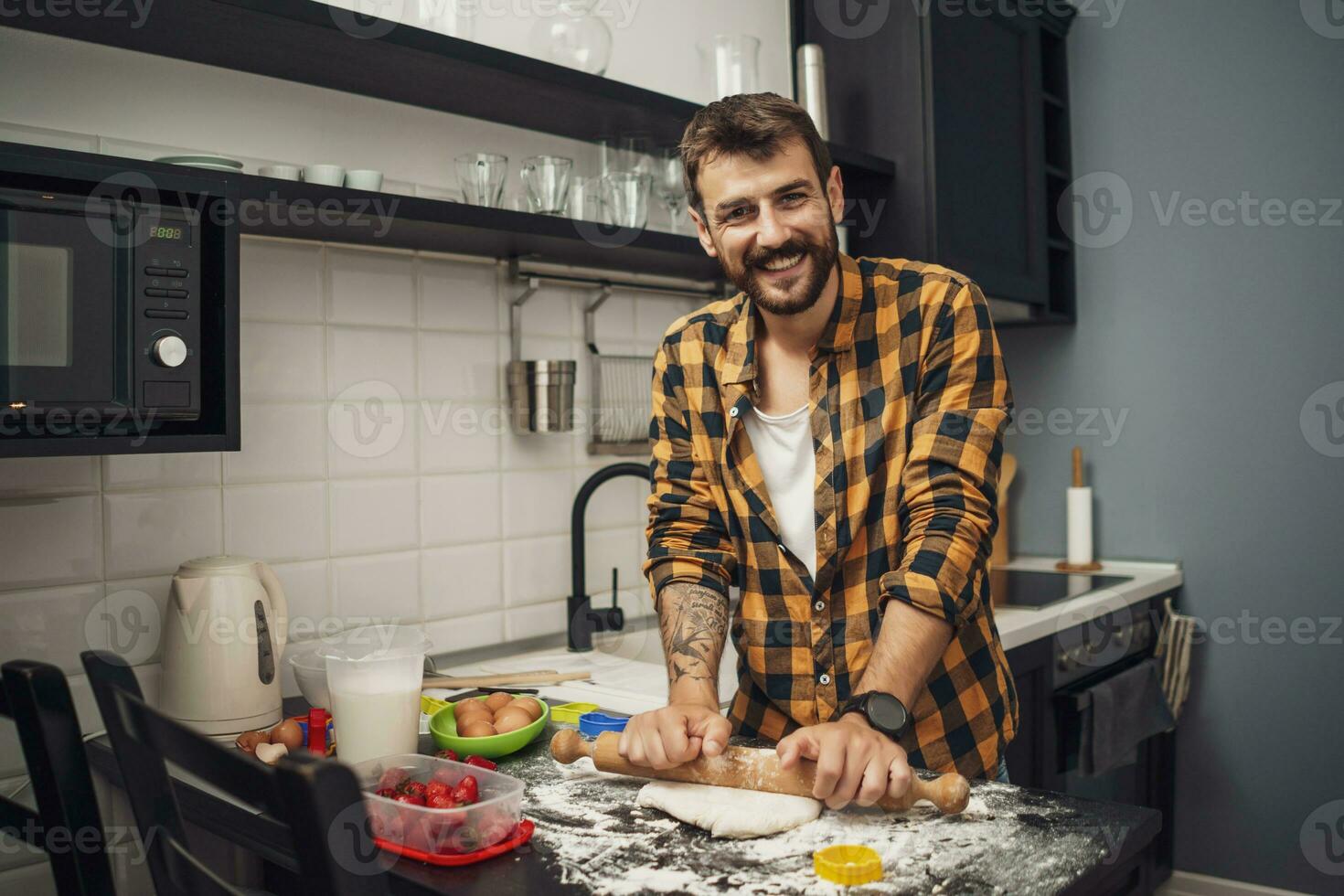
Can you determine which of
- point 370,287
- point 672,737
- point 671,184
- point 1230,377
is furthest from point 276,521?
point 1230,377

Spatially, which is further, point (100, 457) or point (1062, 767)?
point (1062, 767)

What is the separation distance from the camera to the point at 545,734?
4.68 ft

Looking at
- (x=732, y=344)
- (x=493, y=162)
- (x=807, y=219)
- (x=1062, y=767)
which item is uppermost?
(x=493, y=162)

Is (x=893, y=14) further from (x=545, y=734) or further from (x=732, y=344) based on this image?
Result: (x=545, y=734)

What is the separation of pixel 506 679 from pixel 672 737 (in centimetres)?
69

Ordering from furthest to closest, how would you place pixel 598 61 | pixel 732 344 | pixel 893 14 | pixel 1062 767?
1. pixel 893 14
2. pixel 1062 767
3. pixel 598 61
4. pixel 732 344

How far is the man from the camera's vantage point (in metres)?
1.35

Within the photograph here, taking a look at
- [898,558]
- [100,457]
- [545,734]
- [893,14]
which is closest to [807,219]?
[898,558]

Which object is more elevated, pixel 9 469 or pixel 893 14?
pixel 893 14

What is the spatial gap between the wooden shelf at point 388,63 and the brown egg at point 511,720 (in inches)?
36.6

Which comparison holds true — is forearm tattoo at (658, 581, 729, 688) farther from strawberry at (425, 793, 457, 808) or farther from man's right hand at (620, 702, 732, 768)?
strawberry at (425, 793, 457, 808)

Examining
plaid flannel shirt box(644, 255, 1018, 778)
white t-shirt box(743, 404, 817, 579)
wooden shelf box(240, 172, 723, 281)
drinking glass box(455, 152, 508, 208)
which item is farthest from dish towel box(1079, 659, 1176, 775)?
drinking glass box(455, 152, 508, 208)

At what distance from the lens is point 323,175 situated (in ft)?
5.09

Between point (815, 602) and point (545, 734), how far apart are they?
15.6 inches
